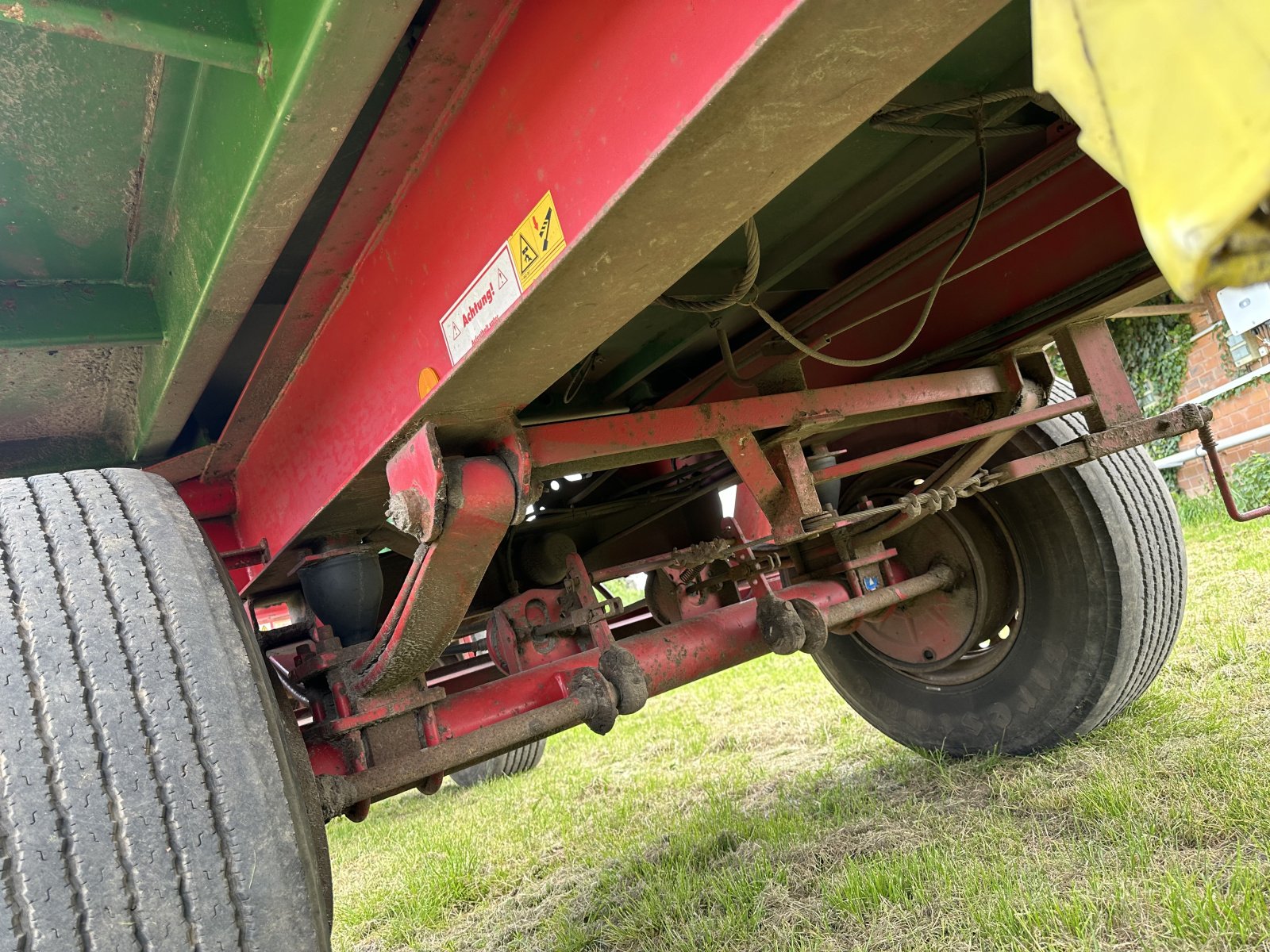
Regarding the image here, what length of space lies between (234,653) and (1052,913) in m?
1.50

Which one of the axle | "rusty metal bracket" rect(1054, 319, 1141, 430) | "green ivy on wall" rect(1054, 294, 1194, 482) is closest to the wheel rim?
the axle

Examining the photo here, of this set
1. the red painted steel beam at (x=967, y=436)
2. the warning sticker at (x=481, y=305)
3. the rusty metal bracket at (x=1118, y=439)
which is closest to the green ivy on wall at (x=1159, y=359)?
the rusty metal bracket at (x=1118, y=439)

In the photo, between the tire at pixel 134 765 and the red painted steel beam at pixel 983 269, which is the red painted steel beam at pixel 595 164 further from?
the red painted steel beam at pixel 983 269

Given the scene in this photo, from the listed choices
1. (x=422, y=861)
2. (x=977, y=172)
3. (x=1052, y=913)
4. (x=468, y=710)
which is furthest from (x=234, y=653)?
(x=422, y=861)

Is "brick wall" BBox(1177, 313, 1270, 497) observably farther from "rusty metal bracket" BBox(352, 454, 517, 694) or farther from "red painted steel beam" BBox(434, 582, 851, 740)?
"rusty metal bracket" BBox(352, 454, 517, 694)

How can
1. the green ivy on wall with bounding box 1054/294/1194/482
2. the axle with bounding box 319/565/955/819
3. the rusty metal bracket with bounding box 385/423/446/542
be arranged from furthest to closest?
the green ivy on wall with bounding box 1054/294/1194/482 < the axle with bounding box 319/565/955/819 < the rusty metal bracket with bounding box 385/423/446/542

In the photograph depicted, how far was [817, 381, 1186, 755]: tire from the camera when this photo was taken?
2.53 meters

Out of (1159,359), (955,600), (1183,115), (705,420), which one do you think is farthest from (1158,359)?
(1183,115)

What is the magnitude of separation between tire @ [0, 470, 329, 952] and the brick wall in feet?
26.6

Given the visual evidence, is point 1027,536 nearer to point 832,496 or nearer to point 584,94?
point 832,496

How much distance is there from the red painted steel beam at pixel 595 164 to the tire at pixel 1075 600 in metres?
1.91

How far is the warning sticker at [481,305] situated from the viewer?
108 centimetres

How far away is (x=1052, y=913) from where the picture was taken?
1.63 m

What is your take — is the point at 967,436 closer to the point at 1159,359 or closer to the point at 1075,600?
the point at 1075,600
